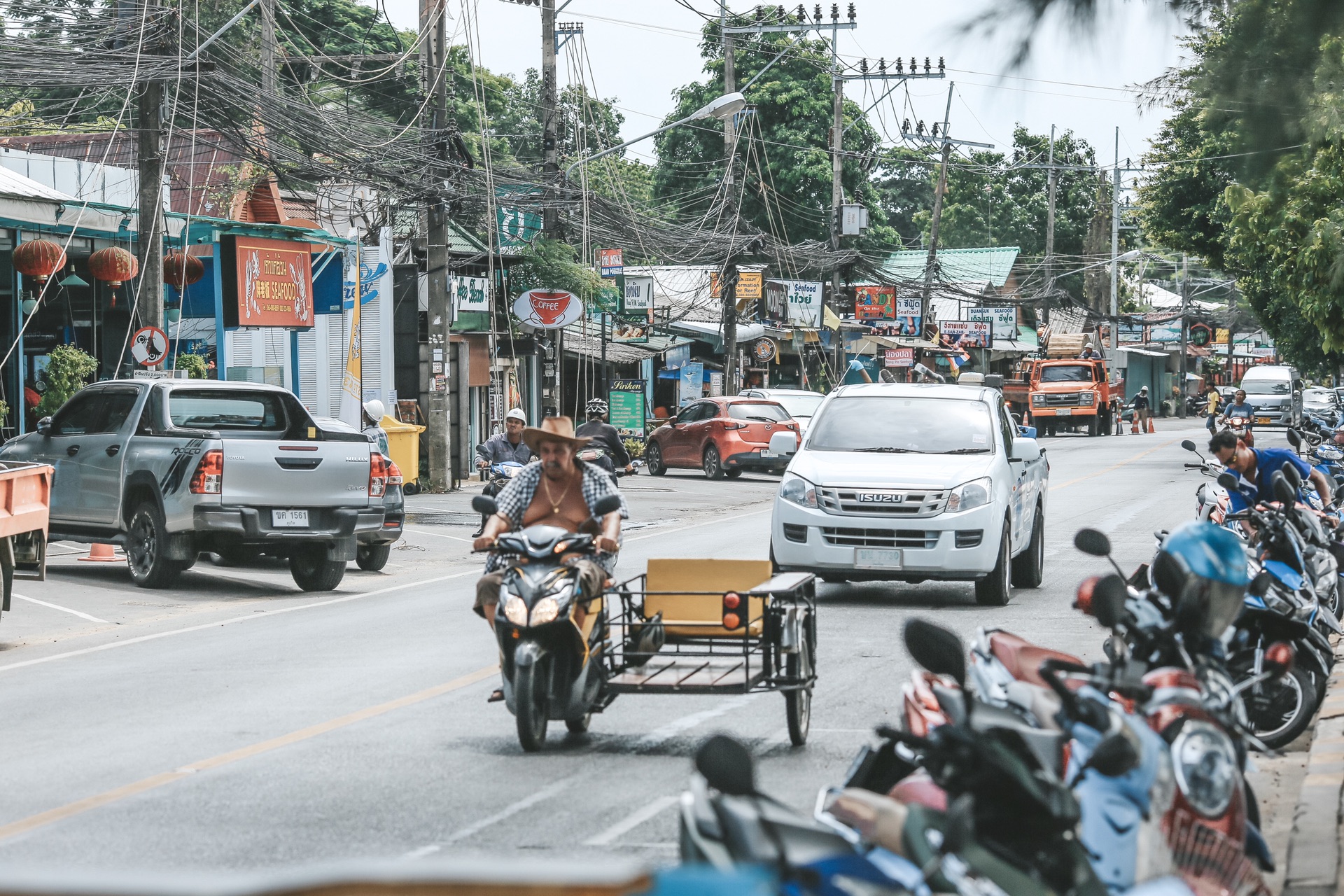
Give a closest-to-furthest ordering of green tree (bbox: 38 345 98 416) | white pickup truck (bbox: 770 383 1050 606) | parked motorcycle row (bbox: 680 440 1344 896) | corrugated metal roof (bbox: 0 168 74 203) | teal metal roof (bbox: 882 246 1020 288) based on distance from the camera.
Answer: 1. parked motorcycle row (bbox: 680 440 1344 896)
2. white pickup truck (bbox: 770 383 1050 606)
3. corrugated metal roof (bbox: 0 168 74 203)
4. green tree (bbox: 38 345 98 416)
5. teal metal roof (bbox: 882 246 1020 288)

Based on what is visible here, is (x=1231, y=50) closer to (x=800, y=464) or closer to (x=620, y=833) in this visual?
(x=620, y=833)

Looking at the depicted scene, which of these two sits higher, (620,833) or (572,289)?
(572,289)

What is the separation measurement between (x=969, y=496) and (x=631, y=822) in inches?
290

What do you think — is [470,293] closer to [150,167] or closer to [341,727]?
[150,167]

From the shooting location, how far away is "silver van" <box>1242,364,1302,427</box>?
59750 mm

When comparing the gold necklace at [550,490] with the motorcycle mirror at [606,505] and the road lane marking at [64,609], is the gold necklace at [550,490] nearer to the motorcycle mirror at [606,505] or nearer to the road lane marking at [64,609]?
the motorcycle mirror at [606,505]

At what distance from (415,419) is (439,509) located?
720 centimetres

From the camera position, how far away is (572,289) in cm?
3472

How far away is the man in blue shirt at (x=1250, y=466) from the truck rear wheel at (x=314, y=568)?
8.73 metres

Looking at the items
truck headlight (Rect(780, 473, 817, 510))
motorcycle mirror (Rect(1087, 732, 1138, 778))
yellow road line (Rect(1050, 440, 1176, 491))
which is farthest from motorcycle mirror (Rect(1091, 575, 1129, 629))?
yellow road line (Rect(1050, 440, 1176, 491))

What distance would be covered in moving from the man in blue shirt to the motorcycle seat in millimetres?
6559

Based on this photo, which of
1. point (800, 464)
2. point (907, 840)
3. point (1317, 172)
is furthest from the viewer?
point (1317, 172)

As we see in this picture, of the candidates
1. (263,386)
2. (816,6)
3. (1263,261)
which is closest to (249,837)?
(263,386)

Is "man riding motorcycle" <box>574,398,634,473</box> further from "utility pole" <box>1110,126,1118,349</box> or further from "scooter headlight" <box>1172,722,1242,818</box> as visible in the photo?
"utility pole" <box>1110,126,1118,349</box>
